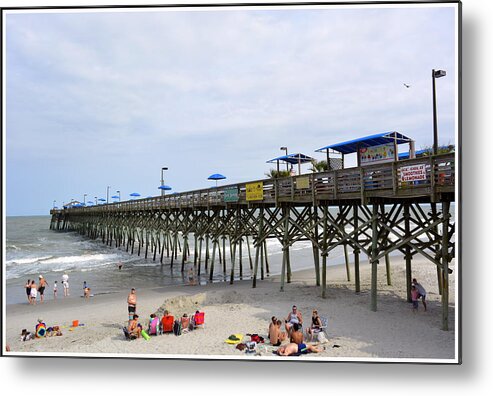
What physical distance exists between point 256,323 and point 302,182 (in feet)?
16.9

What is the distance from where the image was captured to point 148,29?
357 inches

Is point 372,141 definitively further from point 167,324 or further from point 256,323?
point 167,324

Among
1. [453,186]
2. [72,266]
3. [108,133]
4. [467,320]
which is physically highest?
[108,133]

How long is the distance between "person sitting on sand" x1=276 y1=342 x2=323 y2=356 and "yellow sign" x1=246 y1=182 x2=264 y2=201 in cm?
822

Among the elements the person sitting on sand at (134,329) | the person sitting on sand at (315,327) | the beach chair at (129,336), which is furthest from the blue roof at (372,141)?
the beach chair at (129,336)

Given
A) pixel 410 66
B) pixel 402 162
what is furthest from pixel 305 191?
pixel 410 66

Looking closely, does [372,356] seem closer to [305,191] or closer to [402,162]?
[402,162]

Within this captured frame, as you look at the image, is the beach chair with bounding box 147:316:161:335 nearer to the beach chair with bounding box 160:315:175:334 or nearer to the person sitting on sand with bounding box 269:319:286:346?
the beach chair with bounding box 160:315:175:334

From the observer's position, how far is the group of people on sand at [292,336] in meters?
7.90

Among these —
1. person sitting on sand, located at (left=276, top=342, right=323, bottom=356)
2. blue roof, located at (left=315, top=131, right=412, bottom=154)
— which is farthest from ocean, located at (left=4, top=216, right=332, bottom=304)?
person sitting on sand, located at (left=276, top=342, right=323, bottom=356)

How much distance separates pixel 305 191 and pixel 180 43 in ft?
20.7

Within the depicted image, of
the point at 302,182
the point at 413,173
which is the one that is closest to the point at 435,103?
the point at 413,173

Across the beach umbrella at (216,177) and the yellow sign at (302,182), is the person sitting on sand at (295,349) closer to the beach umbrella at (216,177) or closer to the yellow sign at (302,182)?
the yellow sign at (302,182)

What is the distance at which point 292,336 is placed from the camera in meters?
8.35
